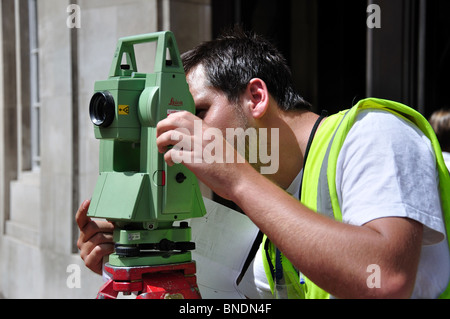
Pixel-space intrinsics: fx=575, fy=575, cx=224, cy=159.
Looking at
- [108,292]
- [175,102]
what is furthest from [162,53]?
[108,292]

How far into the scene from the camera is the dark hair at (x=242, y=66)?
212 centimetres

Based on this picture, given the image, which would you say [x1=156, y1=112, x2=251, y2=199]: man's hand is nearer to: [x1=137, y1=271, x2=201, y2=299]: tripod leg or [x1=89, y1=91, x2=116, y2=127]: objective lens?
[x1=89, y1=91, x2=116, y2=127]: objective lens

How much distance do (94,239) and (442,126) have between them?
2.75 m

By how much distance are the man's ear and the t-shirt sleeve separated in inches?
18.9

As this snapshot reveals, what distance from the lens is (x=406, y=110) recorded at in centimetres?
177

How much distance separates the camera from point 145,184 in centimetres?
191

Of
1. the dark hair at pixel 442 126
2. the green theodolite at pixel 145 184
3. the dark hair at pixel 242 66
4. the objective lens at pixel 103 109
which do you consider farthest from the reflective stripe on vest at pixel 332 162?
the dark hair at pixel 442 126

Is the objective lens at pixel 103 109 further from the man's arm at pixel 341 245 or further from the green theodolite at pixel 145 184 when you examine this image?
the man's arm at pixel 341 245

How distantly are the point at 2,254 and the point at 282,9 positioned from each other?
4.93 meters

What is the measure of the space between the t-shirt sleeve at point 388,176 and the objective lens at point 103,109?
2.56 ft

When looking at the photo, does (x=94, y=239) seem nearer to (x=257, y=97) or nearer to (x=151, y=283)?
(x=151, y=283)

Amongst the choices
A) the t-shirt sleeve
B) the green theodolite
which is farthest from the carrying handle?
the t-shirt sleeve

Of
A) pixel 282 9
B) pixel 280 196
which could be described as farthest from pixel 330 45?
pixel 280 196
